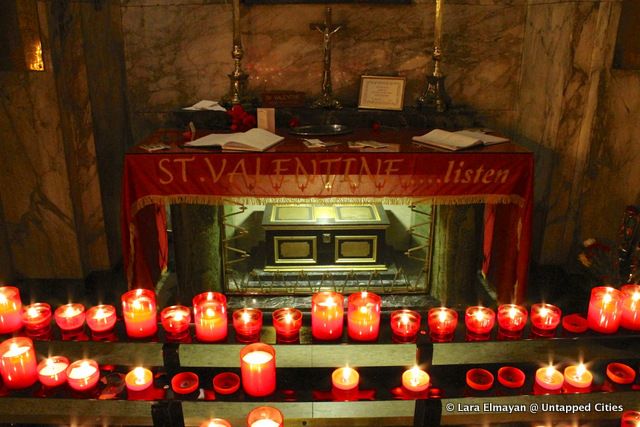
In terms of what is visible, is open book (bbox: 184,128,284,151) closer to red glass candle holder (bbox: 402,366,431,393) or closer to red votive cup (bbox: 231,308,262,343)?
Answer: red votive cup (bbox: 231,308,262,343)

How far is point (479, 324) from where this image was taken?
2109 millimetres

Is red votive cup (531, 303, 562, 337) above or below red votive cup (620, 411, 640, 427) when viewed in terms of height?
above

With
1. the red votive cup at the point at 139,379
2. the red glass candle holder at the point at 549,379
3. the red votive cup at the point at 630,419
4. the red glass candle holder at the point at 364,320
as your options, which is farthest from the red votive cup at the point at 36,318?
the red votive cup at the point at 630,419

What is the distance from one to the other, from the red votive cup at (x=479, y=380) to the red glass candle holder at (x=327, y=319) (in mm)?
488

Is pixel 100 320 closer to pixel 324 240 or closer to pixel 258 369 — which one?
pixel 258 369

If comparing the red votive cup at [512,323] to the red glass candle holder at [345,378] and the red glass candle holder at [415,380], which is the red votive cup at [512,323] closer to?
the red glass candle holder at [415,380]

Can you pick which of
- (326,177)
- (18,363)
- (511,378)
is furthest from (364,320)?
(18,363)

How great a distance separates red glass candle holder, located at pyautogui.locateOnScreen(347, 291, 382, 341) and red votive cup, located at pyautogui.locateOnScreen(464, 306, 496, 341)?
35cm

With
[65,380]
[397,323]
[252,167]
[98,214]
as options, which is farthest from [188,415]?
[98,214]

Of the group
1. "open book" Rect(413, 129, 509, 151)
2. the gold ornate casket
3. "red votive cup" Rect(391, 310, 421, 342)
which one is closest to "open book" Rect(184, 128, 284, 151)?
the gold ornate casket

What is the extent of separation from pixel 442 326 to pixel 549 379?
0.40m

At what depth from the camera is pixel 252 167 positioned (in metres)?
2.91

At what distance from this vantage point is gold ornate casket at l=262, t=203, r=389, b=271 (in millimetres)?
3463

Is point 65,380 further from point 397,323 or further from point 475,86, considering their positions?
point 475,86
